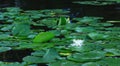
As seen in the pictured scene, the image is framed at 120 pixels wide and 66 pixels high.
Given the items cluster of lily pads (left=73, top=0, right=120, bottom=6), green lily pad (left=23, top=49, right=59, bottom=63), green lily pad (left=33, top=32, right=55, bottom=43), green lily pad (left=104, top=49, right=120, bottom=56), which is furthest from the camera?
cluster of lily pads (left=73, top=0, right=120, bottom=6)

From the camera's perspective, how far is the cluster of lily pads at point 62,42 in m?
1.91

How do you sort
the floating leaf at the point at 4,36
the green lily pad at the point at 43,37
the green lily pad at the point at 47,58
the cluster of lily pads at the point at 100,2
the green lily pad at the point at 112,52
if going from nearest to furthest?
the green lily pad at the point at 47,58, the green lily pad at the point at 112,52, the green lily pad at the point at 43,37, the floating leaf at the point at 4,36, the cluster of lily pads at the point at 100,2

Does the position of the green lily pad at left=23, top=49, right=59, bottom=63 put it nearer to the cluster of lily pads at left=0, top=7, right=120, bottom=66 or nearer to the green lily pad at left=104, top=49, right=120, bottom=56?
the cluster of lily pads at left=0, top=7, right=120, bottom=66

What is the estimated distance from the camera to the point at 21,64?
184 centimetres

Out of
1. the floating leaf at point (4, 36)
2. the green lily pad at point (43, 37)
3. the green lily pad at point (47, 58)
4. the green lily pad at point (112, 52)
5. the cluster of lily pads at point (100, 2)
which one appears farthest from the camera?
the cluster of lily pads at point (100, 2)

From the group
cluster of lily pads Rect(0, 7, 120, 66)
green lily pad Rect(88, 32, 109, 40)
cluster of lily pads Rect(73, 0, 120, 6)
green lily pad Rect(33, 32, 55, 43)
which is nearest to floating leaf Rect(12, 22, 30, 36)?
cluster of lily pads Rect(0, 7, 120, 66)

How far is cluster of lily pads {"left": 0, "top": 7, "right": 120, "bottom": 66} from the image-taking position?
191 cm

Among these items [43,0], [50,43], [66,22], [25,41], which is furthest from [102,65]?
[43,0]

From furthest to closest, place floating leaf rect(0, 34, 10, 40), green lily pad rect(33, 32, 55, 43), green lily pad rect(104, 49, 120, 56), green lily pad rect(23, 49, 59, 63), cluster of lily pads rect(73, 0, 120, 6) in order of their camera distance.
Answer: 1. cluster of lily pads rect(73, 0, 120, 6)
2. floating leaf rect(0, 34, 10, 40)
3. green lily pad rect(33, 32, 55, 43)
4. green lily pad rect(104, 49, 120, 56)
5. green lily pad rect(23, 49, 59, 63)

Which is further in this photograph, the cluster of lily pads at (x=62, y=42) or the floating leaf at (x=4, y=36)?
the floating leaf at (x=4, y=36)

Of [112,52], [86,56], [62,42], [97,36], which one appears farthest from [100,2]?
[86,56]

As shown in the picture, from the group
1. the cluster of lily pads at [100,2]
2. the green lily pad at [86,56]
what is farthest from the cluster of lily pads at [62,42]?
the cluster of lily pads at [100,2]

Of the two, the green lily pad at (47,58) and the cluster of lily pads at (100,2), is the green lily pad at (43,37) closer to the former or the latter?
the green lily pad at (47,58)

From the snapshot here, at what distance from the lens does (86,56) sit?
1966 mm
